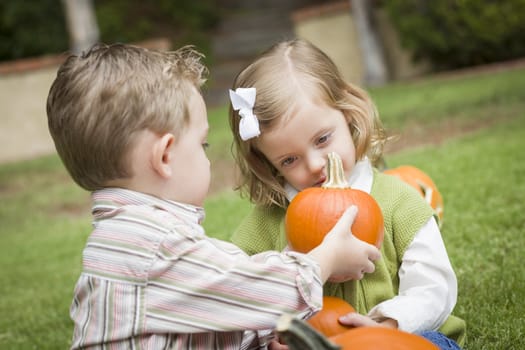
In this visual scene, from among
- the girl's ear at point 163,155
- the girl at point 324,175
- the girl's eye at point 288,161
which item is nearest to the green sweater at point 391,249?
the girl at point 324,175

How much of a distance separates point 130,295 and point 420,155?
594 cm

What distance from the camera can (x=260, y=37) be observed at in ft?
65.4

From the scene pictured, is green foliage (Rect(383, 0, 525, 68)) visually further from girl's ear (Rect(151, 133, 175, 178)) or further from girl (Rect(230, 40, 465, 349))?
girl's ear (Rect(151, 133, 175, 178))

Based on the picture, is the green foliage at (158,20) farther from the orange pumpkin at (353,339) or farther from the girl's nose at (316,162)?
the orange pumpkin at (353,339)

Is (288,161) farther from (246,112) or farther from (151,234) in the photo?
(151,234)

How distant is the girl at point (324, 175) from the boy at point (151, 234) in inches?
18.2

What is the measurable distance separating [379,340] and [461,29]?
12.7 metres

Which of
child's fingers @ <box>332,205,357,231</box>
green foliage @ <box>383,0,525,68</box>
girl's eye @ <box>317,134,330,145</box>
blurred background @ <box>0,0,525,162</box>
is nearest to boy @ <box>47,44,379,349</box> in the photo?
child's fingers @ <box>332,205,357,231</box>

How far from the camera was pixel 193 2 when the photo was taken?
22.8 meters

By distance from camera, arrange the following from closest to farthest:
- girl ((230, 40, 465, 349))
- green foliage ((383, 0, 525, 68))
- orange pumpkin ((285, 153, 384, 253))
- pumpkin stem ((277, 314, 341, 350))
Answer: pumpkin stem ((277, 314, 341, 350)) < orange pumpkin ((285, 153, 384, 253)) < girl ((230, 40, 465, 349)) < green foliage ((383, 0, 525, 68))

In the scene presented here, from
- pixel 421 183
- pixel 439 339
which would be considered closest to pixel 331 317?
pixel 439 339

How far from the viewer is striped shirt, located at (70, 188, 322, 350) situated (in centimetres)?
206

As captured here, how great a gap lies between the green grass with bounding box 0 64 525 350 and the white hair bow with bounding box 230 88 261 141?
1262mm

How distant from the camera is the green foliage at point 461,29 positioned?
1314 centimetres
